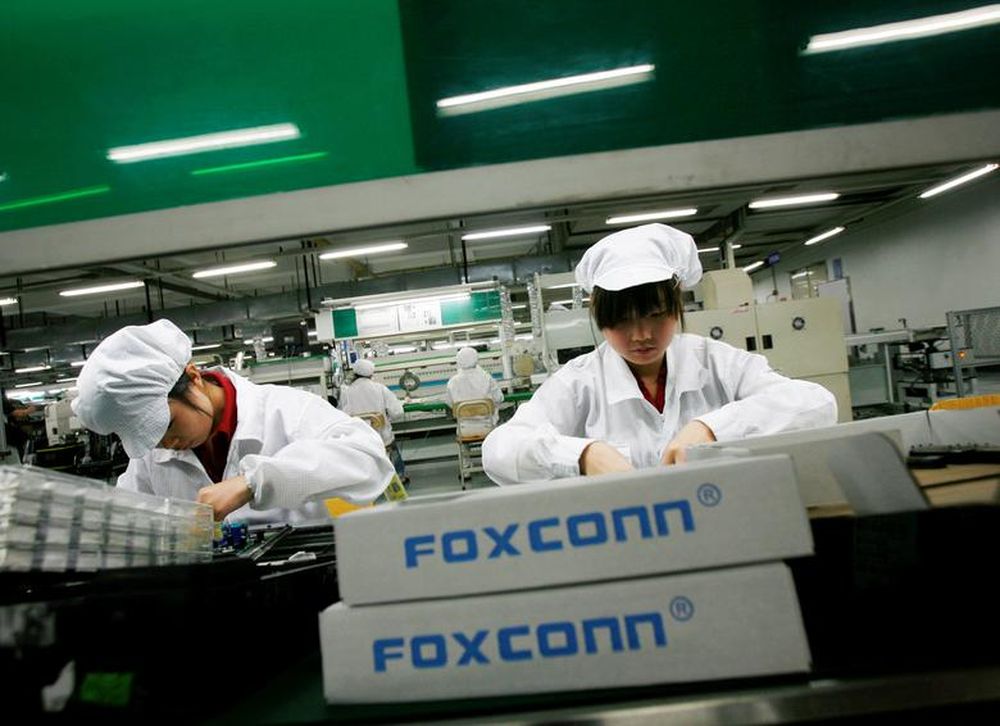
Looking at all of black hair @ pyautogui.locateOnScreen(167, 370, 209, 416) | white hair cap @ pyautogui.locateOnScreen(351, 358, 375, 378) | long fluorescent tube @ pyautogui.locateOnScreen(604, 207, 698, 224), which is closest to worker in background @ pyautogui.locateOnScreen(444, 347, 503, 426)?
white hair cap @ pyautogui.locateOnScreen(351, 358, 375, 378)

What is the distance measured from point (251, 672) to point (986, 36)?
118cm

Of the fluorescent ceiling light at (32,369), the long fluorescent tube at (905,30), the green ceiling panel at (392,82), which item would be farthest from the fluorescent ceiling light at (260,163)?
the fluorescent ceiling light at (32,369)

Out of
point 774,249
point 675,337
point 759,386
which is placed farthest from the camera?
point 774,249

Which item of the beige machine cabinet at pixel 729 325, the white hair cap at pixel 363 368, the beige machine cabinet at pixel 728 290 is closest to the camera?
the beige machine cabinet at pixel 729 325

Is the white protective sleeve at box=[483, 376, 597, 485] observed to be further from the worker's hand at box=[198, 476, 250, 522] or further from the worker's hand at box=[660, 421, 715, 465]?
the worker's hand at box=[198, 476, 250, 522]

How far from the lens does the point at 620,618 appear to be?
1.65ft

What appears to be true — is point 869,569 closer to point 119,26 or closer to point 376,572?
point 376,572

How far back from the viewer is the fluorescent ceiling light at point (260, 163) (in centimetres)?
76

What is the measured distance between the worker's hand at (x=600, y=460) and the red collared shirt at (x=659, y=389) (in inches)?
19.3

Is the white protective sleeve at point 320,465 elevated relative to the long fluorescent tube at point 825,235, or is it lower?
lower

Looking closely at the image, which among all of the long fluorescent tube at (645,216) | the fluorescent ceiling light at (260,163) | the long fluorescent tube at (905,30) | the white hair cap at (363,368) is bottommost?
the white hair cap at (363,368)

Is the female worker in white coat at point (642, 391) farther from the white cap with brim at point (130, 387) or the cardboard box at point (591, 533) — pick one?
the white cap with brim at point (130, 387)

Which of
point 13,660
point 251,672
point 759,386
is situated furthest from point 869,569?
point 759,386

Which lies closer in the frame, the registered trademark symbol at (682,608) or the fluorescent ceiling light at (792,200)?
the registered trademark symbol at (682,608)
